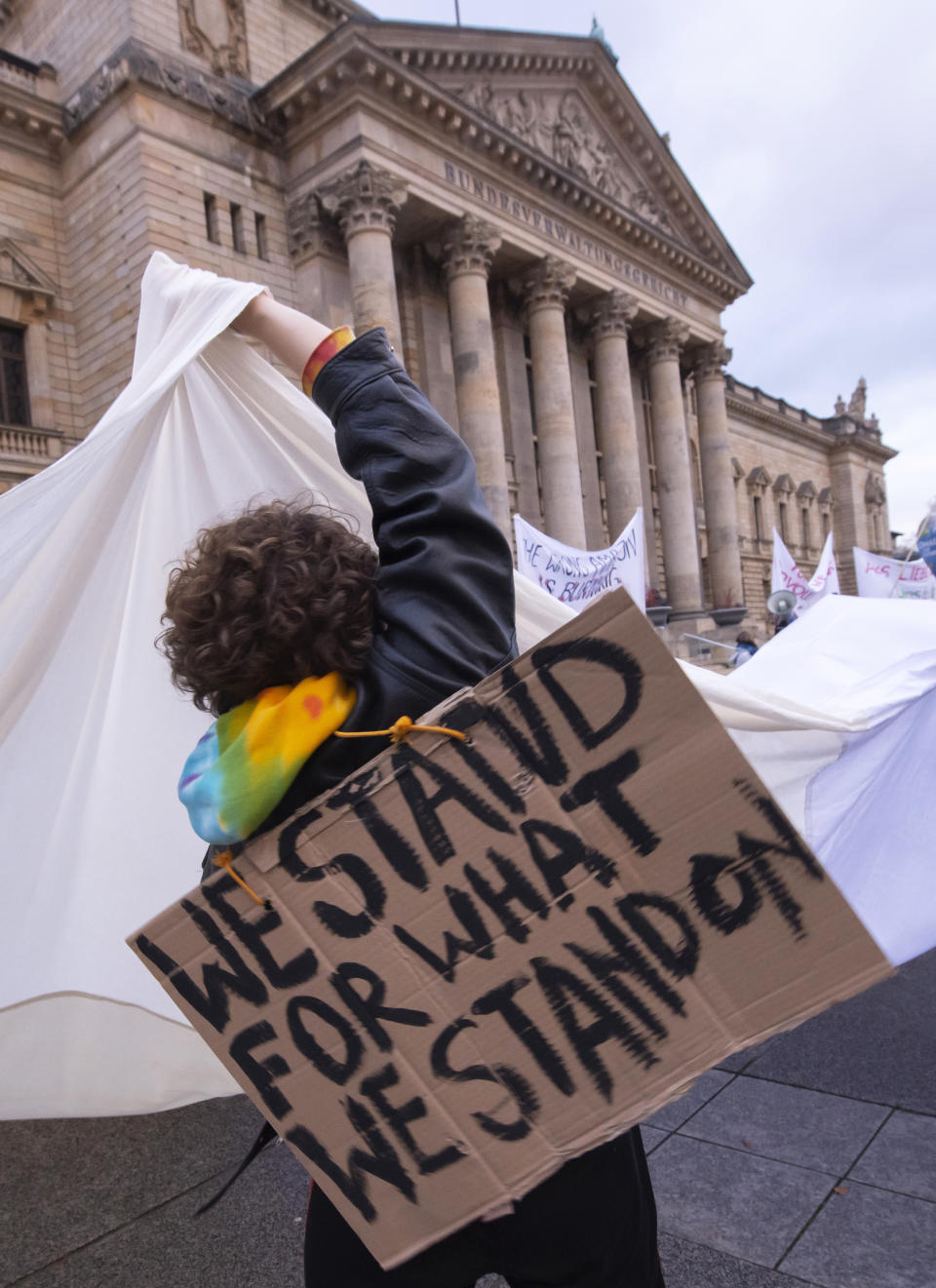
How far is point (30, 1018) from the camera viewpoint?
225 centimetres

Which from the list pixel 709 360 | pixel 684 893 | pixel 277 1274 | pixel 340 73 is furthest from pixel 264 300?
pixel 709 360

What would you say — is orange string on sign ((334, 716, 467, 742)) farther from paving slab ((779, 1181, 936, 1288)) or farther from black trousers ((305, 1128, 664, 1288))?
paving slab ((779, 1181, 936, 1288))

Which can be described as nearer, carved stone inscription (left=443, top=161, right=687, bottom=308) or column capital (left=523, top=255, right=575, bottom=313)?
carved stone inscription (left=443, top=161, right=687, bottom=308)

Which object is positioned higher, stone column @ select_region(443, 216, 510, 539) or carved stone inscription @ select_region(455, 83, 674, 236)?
carved stone inscription @ select_region(455, 83, 674, 236)

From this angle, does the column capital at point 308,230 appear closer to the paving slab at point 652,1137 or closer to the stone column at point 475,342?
the stone column at point 475,342

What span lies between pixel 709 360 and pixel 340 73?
1797cm

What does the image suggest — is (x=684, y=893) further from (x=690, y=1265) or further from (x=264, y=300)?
(x=690, y=1265)

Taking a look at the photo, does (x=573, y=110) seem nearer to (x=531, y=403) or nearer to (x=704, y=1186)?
(x=531, y=403)

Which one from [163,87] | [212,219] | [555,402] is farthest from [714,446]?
[163,87]

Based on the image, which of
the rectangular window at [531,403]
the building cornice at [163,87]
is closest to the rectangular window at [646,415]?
the rectangular window at [531,403]

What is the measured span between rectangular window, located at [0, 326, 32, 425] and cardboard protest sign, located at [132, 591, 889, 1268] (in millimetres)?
20011

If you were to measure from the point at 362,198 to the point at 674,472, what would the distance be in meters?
14.2

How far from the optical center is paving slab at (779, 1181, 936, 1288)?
8.12 feet

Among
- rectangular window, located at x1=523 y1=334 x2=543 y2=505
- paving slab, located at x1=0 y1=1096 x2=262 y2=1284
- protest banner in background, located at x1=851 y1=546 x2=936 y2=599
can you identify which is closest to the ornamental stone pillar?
rectangular window, located at x1=523 y1=334 x2=543 y2=505
